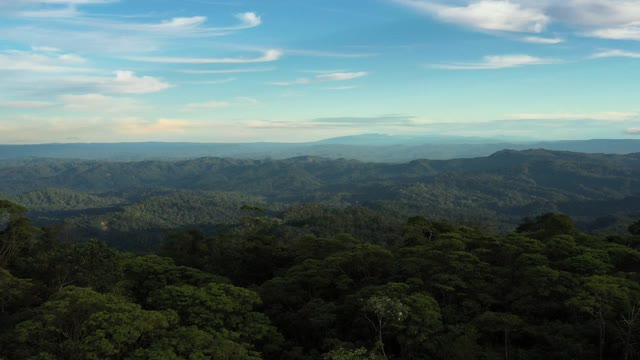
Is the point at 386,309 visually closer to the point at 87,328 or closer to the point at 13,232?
the point at 87,328

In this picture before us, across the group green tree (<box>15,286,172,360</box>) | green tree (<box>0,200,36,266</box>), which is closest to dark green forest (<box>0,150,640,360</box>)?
green tree (<box>15,286,172,360</box>)

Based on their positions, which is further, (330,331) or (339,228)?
(339,228)

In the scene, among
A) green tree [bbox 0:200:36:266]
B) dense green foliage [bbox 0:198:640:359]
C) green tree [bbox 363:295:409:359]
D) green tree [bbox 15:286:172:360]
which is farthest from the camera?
green tree [bbox 0:200:36:266]

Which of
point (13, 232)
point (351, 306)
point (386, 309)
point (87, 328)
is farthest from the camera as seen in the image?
point (13, 232)

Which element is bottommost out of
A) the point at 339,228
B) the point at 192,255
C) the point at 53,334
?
the point at 339,228

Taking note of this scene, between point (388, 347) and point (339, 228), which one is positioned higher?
point (388, 347)

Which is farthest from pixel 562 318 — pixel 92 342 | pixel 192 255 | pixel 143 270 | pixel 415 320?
pixel 192 255

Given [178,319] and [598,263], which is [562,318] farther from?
[178,319]

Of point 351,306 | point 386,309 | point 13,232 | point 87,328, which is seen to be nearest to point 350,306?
point 351,306

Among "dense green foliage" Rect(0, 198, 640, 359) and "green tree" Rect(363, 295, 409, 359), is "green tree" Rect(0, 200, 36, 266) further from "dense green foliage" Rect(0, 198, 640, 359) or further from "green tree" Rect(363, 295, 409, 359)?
"green tree" Rect(363, 295, 409, 359)
